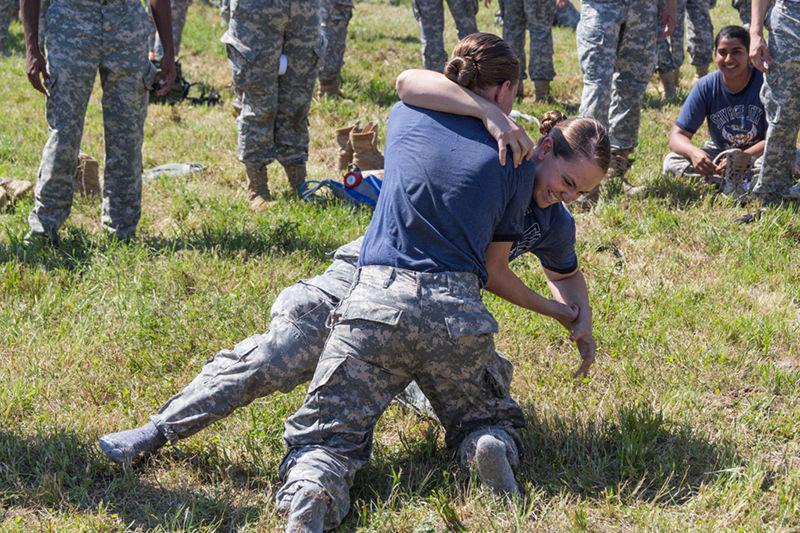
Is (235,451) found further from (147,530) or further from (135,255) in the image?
(135,255)

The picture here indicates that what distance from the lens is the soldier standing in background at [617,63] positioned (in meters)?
6.73

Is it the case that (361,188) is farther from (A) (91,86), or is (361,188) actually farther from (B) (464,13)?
(B) (464,13)

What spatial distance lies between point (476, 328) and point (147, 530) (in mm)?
1296

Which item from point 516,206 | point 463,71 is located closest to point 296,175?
point 463,71

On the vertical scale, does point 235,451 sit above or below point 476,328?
below

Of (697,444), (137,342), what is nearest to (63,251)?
(137,342)

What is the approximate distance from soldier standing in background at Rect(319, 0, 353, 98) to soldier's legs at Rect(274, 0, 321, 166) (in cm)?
296

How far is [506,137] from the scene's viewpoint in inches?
134

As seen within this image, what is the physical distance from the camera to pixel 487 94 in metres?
3.59

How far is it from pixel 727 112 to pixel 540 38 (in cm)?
365

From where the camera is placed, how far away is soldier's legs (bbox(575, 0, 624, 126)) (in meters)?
6.73

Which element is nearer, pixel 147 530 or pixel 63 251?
pixel 147 530

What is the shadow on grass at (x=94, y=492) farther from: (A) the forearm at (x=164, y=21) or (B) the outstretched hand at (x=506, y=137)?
(A) the forearm at (x=164, y=21)

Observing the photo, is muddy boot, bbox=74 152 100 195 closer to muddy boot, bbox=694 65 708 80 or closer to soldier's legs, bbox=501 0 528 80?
soldier's legs, bbox=501 0 528 80
